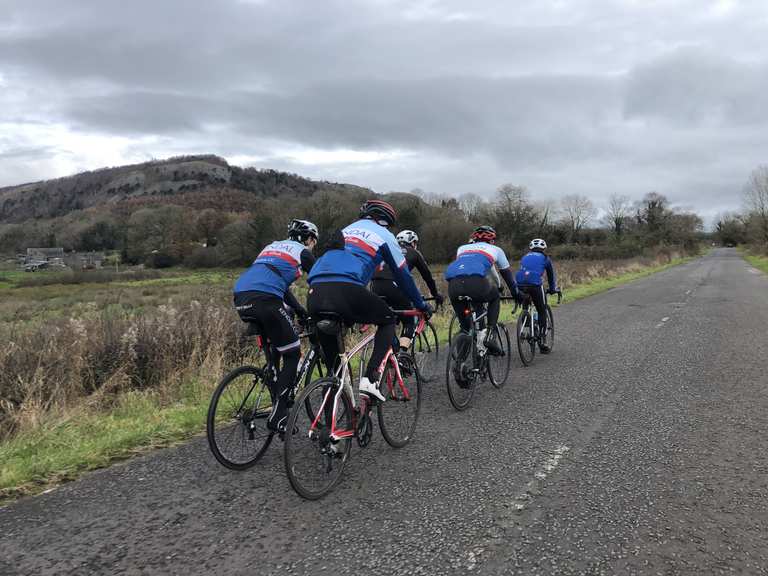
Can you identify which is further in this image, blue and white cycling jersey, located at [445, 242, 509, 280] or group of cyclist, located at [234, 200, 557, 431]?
blue and white cycling jersey, located at [445, 242, 509, 280]

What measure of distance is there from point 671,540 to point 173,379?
6.14 meters

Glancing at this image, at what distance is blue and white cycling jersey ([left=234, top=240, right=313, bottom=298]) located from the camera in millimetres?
4031

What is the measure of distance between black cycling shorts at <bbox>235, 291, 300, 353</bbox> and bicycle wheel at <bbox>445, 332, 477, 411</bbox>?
→ 1957 millimetres

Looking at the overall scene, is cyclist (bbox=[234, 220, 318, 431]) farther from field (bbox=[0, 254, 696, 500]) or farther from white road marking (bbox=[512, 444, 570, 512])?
white road marking (bbox=[512, 444, 570, 512])

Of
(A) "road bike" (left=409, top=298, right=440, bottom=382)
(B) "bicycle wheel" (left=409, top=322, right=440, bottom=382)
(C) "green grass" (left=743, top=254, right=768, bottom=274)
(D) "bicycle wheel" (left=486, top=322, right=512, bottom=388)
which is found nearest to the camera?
(D) "bicycle wheel" (left=486, top=322, right=512, bottom=388)

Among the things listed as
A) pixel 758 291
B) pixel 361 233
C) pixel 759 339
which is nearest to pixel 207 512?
pixel 361 233

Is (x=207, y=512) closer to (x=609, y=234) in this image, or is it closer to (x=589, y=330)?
(x=589, y=330)

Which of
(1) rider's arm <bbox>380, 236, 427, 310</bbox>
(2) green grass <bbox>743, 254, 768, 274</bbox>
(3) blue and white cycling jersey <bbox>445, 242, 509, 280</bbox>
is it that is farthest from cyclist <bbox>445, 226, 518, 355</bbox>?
(2) green grass <bbox>743, 254, 768, 274</bbox>

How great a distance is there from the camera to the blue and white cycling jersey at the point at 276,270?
4031mm

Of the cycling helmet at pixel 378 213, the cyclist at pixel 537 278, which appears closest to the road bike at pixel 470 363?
the cyclist at pixel 537 278

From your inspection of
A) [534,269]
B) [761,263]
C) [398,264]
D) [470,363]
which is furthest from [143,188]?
[398,264]

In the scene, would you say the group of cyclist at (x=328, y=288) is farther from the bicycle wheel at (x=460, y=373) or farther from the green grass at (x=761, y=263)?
the green grass at (x=761, y=263)

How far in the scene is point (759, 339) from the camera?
9.50 m

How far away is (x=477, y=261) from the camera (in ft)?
19.8
